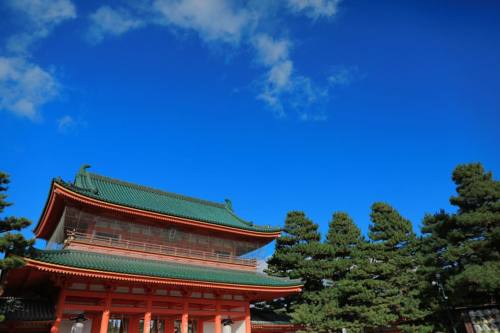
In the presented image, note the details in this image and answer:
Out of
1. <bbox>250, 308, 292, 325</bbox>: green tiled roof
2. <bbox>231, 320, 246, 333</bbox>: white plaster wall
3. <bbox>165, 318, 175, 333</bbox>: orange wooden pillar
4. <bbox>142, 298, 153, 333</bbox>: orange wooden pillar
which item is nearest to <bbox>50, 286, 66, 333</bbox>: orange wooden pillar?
<bbox>142, 298, 153, 333</bbox>: orange wooden pillar

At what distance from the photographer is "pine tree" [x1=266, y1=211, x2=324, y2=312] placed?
83.9ft

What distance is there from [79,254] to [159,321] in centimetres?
691

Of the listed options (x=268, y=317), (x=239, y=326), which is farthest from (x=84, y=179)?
(x=268, y=317)

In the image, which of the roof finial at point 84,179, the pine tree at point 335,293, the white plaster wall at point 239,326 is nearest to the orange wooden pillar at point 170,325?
the white plaster wall at point 239,326

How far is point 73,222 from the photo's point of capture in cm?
1866

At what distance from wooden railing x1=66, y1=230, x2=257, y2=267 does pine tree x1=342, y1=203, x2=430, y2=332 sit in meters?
Result: 8.10

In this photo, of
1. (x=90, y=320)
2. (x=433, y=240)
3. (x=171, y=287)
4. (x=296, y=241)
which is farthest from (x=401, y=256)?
(x=90, y=320)

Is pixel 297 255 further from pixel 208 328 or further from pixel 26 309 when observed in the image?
pixel 26 309

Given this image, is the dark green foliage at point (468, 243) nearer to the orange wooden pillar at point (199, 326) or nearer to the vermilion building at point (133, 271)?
the vermilion building at point (133, 271)

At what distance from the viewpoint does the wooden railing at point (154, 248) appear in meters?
18.3

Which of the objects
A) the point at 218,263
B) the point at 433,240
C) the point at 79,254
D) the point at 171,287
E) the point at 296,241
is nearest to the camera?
the point at 79,254

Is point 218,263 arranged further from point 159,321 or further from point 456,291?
point 456,291

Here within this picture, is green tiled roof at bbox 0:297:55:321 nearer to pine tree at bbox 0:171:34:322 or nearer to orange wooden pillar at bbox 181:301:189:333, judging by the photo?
pine tree at bbox 0:171:34:322

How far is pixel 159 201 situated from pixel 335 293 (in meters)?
14.6
